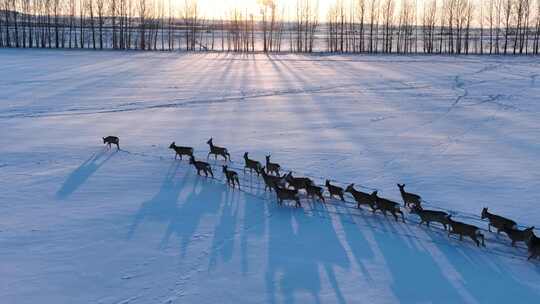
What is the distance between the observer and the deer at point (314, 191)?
11812 mm

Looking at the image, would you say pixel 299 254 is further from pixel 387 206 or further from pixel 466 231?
pixel 466 231

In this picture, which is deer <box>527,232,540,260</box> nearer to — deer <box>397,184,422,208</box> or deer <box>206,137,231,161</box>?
deer <box>397,184,422,208</box>

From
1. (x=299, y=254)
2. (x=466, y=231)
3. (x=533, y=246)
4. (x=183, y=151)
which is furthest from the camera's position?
(x=183, y=151)

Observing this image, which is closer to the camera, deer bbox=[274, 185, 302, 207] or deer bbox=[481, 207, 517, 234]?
deer bbox=[481, 207, 517, 234]

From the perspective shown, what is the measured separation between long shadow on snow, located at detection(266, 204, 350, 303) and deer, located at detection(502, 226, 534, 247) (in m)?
3.24

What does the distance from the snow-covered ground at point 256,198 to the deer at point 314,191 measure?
278 mm

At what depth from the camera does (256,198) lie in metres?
12.3

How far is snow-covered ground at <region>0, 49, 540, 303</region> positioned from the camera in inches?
322

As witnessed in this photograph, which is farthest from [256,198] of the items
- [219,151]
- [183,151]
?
[183,151]

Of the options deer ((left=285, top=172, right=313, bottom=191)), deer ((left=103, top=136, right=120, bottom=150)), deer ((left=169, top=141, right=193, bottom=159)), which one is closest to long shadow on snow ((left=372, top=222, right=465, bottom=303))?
deer ((left=285, top=172, right=313, bottom=191))

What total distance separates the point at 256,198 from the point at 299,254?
3255 millimetres

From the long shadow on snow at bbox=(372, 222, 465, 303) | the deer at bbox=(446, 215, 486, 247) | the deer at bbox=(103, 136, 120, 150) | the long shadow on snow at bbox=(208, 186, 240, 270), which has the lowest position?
the long shadow on snow at bbox=(372, 222, 465, 303)

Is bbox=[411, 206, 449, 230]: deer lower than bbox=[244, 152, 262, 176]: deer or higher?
lower

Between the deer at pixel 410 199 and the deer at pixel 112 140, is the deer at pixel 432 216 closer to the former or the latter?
the deer at pixel 410 199
